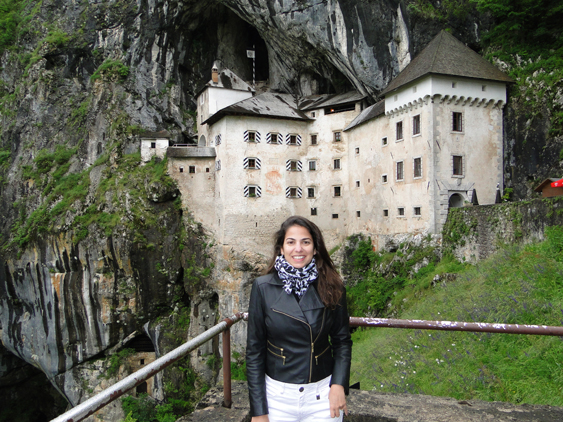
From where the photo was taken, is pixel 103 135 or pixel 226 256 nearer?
pixel 226 256

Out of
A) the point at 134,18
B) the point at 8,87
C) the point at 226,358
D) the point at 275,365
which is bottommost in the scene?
the point at 226,358

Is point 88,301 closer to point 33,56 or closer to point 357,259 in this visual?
point 357,259

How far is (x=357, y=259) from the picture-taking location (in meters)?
25.7

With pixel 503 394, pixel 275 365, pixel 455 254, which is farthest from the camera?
pixel 455 254

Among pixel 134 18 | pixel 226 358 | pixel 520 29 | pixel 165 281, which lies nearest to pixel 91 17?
pixel 134 18

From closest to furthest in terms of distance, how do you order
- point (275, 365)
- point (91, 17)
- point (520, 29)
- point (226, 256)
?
1. point (275, 365)
2. point (520, 29)
3. point (226, 256)
4. point (91, 17)

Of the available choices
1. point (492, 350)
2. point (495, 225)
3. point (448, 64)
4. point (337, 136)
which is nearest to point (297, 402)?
point (492, 350)

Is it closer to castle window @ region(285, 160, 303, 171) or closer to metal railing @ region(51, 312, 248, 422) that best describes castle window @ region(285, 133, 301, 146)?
castle window @ region(285, 160, 303, 171)

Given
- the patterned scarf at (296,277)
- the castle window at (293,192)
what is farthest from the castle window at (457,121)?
the patterned scarf at (296,277)

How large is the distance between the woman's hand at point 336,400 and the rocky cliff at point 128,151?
21.1 m

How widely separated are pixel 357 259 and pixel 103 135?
71.6 feet

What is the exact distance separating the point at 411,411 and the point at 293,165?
25.8 metres

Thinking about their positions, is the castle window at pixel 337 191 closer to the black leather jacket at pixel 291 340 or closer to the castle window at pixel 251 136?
the castle window at pixel 251 136

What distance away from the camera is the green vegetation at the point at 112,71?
33.2 metres
